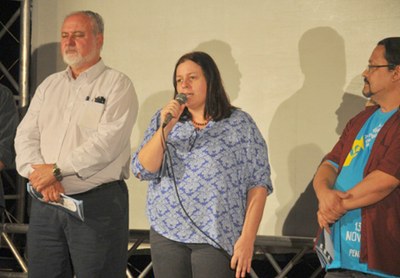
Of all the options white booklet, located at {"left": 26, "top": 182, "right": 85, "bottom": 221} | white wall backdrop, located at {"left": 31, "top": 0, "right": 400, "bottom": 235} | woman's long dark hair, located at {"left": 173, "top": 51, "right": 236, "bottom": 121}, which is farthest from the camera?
white wall backdrop, located at {"left": 31, "top": 0, "right": 400, "bottom": 235}

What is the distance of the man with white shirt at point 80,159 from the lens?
3.09 meters

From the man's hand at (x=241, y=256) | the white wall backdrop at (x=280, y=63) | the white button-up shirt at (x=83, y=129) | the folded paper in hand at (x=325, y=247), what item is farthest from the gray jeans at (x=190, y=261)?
the white wall backdrop at (x=280, y=63)

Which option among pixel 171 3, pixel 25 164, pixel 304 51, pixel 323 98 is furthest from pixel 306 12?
pixel 25 164

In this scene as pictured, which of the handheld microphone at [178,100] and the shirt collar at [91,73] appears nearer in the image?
the handheld microphone at [178,100]

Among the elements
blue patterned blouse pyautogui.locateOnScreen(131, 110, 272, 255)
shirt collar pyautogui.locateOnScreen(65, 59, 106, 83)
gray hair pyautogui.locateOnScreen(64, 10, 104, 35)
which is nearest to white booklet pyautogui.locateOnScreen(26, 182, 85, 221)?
blue patterned blouse pyautogui.locateOnScreen(131, 110, 272, 255)

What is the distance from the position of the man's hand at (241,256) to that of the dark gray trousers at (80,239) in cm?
79

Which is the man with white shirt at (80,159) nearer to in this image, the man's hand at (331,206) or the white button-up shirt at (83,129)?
the white button-up shirt at (83,129)

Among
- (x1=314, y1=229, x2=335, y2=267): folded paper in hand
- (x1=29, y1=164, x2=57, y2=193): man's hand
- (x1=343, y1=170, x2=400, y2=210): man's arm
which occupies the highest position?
(x1=343, y1=170, x2=400, y2=210): man's arm

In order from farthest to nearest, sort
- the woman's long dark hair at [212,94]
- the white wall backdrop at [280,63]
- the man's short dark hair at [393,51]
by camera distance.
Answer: the white wall backdrop at [280,63] → the woman's long dark hair at [212,94] → the man's short dark hair at [393,51]

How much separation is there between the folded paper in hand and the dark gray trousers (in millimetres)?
1091

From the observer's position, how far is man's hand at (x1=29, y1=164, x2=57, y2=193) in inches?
120

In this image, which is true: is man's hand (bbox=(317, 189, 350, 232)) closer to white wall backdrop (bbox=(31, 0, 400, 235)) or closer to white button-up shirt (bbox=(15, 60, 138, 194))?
white button-up shirt (bbox=(15, 60, 138, 194))

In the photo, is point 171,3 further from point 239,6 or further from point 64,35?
point 64,35

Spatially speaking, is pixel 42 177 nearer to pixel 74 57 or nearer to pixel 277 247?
pixel 74 57
